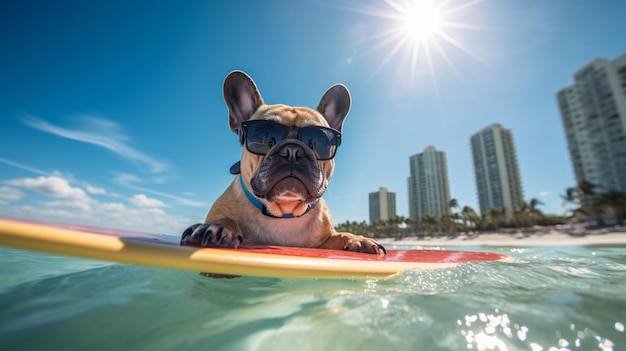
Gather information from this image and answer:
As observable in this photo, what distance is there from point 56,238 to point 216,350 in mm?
786

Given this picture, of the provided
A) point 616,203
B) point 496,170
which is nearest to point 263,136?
point 616,203

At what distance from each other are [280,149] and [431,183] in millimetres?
72348

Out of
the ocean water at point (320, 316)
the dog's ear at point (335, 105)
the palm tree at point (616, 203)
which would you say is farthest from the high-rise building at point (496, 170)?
the ocean water at point (320, 316)

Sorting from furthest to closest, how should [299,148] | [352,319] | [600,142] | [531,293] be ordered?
[600,142], [299,148], [531,293], [352,319]

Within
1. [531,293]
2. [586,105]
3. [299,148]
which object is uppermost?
[586,105]

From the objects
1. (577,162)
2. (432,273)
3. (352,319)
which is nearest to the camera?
(352,319)

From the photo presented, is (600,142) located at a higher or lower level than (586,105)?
lower

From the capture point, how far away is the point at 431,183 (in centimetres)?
6725

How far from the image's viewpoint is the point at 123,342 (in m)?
0.83

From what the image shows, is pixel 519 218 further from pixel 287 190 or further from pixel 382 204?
pixel 287 190

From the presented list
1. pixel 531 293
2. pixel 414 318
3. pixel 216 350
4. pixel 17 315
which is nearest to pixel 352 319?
pixel 414 318

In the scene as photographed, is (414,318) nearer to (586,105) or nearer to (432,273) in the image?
(432,273)

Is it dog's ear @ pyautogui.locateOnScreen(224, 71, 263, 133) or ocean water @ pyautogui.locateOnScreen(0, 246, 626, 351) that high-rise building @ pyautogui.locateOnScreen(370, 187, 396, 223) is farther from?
ocean water @ pyautogui.locateOnScreen(0, 246, 626, 351)

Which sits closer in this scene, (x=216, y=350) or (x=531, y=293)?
(x=216, y=350)
